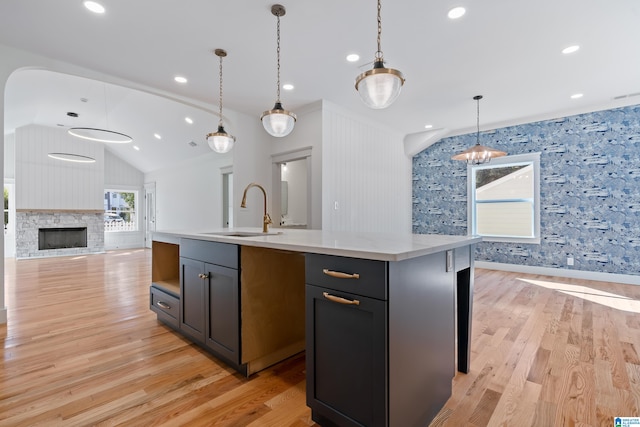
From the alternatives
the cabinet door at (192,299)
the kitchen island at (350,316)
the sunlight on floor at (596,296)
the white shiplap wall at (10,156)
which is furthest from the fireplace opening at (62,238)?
the sunlight on floor at (596,296)

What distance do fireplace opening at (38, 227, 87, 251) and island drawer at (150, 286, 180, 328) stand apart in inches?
290

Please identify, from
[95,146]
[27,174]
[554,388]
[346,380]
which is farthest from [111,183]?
[554,388]

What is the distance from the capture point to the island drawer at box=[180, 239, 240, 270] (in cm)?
187

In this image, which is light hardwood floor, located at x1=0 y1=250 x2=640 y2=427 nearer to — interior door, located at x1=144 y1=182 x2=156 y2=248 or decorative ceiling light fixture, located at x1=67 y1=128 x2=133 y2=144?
decorative ceiling light fixture, located at x1=67 y1=128 x2=133 y2=144

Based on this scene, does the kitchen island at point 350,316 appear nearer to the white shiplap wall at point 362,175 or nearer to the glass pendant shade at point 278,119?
the glass pendant shade at point 278,119

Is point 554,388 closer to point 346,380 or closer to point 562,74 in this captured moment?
point 346,380

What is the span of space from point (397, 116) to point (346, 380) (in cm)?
477

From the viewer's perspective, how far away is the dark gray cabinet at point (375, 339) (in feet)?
3.86

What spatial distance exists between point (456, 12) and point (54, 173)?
32.0 ft

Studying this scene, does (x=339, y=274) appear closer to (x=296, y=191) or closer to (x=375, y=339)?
(x=375, y=339)

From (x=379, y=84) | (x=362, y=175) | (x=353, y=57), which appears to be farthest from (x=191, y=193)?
(x=379, y=84)

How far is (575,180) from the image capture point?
191 inches

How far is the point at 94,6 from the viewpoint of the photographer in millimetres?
2393

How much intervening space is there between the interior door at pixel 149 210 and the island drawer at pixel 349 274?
966 centimetres
